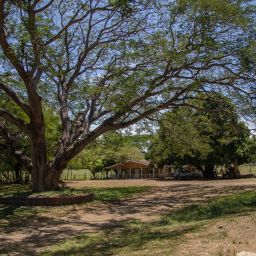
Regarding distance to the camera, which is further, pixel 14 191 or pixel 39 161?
pixel 14 191

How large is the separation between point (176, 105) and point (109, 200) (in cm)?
546

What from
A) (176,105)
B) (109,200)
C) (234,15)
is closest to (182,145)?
(176,105)

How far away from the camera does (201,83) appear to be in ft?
60.4

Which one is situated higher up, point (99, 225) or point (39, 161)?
point (39, 161)

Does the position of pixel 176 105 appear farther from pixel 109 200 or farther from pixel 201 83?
pixel 109 200

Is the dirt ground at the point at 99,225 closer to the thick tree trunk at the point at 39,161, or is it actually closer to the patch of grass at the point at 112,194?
the patch of grass at the point at 112,194

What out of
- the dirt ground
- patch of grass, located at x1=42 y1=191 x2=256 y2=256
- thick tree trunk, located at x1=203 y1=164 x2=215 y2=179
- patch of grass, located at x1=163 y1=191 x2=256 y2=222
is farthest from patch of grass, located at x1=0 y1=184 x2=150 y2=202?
thick tree trunk, located at x1=203 y1=164 x2=215 y2=179

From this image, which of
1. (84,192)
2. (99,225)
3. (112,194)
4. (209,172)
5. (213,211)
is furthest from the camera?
(209,172)

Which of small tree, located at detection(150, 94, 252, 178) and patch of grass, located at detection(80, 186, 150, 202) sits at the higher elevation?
small tree, located at detection(150, 94, 252, 178)

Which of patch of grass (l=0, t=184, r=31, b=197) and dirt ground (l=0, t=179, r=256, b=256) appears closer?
dirt ground (l=0, t=179, r=256, b=256)

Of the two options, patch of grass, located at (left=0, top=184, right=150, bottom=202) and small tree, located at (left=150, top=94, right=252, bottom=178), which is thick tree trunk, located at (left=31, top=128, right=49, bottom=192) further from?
small tree, located at (left=150, top=94, right=252, bottom=178)

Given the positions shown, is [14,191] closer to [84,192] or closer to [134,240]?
[84,192]

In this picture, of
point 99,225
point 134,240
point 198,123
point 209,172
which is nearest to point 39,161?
point 99,225

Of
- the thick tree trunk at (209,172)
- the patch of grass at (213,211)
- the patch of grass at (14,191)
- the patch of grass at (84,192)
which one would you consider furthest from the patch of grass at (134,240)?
the thick tree trunk at (209,172)
